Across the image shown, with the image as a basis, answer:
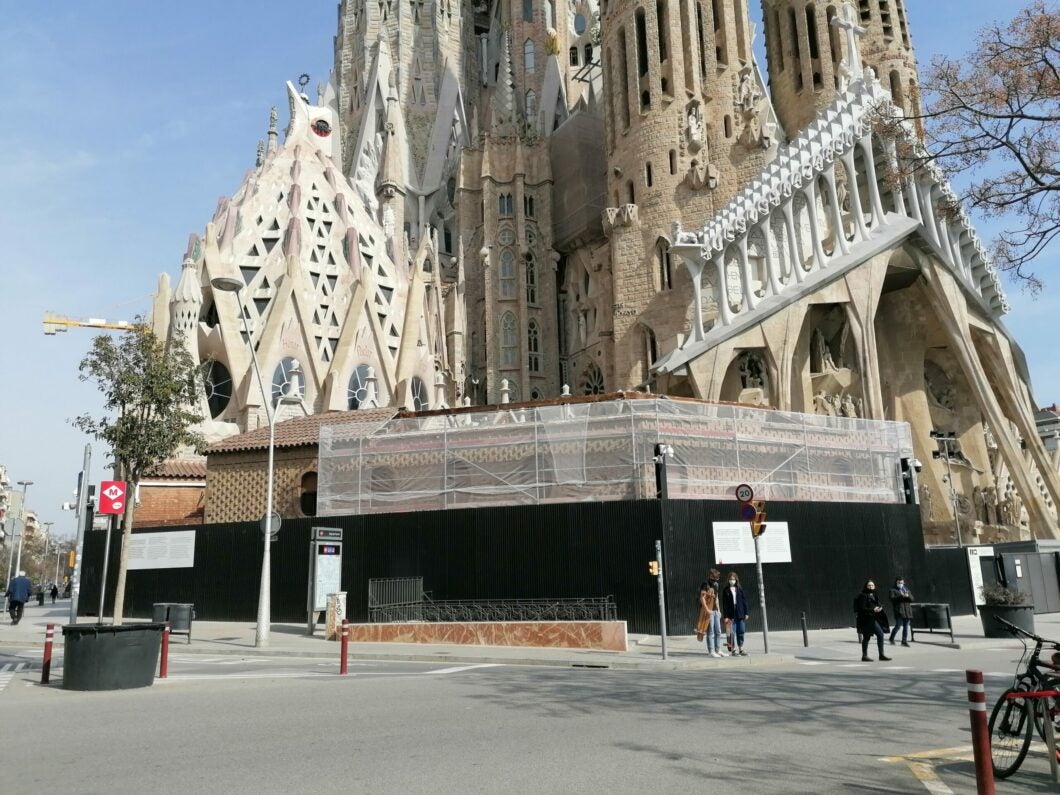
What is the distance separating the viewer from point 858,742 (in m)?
6.52

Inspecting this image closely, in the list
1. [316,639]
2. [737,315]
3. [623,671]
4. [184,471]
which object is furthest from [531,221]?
[623,671]

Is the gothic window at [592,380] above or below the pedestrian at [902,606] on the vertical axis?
above

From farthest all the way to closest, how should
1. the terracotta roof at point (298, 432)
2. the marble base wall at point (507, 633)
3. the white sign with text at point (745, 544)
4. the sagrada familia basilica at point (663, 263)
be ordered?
the sagrada familia basilica at point (663, 263) → the terracotta roof at point (298, 432) → the white sign with text at point (745, 544) → the marble base wall at point (507, 633)

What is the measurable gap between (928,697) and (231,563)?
18628mm

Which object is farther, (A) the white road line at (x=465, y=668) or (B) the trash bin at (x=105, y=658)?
(A) the white road line at (x=465, y=668)

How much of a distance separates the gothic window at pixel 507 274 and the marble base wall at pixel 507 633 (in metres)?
34.7

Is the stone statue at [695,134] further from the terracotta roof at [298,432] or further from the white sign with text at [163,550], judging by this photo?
the white sign with text at [163,550]

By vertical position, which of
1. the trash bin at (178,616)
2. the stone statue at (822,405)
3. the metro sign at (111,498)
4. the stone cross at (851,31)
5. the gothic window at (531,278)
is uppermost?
the stone cross at (851,31)

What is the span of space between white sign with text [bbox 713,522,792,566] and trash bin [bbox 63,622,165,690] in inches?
493

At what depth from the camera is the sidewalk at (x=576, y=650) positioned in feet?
43.9

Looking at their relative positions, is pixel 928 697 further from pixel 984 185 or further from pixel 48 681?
pixel 48 681

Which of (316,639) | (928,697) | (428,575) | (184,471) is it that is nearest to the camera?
(928,697)

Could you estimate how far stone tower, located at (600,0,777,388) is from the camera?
3900cm

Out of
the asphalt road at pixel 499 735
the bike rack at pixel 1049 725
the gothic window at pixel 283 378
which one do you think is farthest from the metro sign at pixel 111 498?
the gothic window at pixel 283 378
